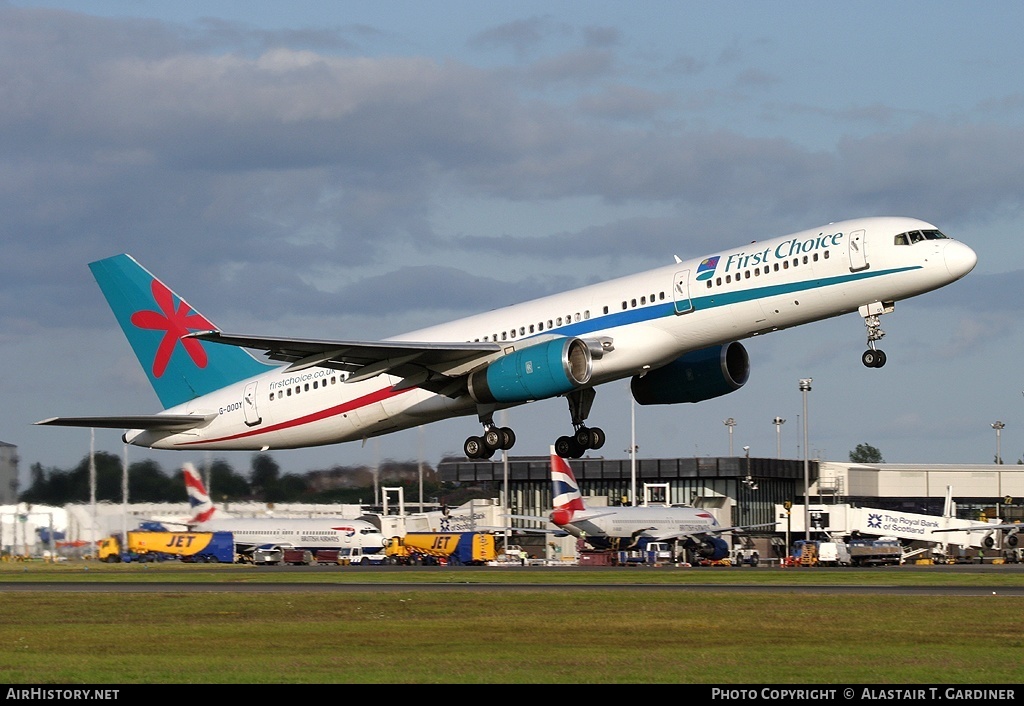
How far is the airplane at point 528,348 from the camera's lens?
3781 cm

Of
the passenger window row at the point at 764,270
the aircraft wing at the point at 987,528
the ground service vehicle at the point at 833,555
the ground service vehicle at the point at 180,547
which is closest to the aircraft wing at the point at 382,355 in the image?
the passenger window row at the point at 764,270

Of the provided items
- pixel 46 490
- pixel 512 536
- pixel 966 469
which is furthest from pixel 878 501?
pixel 46 490

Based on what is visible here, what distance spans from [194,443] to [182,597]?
36.2 ft

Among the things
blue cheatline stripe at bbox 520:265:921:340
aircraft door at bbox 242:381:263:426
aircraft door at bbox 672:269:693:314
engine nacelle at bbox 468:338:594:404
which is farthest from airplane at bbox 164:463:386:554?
aircraft door at bbox 672:269:693:314

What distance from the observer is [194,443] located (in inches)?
1964

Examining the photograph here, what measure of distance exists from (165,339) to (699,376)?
2024 cm

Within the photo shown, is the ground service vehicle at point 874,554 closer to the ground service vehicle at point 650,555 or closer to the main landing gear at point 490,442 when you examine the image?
the ground service vehicle at point 650,555

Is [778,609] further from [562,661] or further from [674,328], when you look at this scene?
[562,661]

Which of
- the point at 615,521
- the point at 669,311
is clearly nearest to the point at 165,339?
the point at 669,311

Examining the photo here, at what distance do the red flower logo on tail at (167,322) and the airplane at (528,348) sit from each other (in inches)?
2.1

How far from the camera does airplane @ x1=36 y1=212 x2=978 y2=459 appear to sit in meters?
37.8

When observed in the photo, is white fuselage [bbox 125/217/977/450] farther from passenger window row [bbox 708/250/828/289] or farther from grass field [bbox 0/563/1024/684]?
grass field [bbox 0/563/1024/684]

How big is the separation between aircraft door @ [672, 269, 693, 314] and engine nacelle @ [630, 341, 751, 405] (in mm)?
5713
